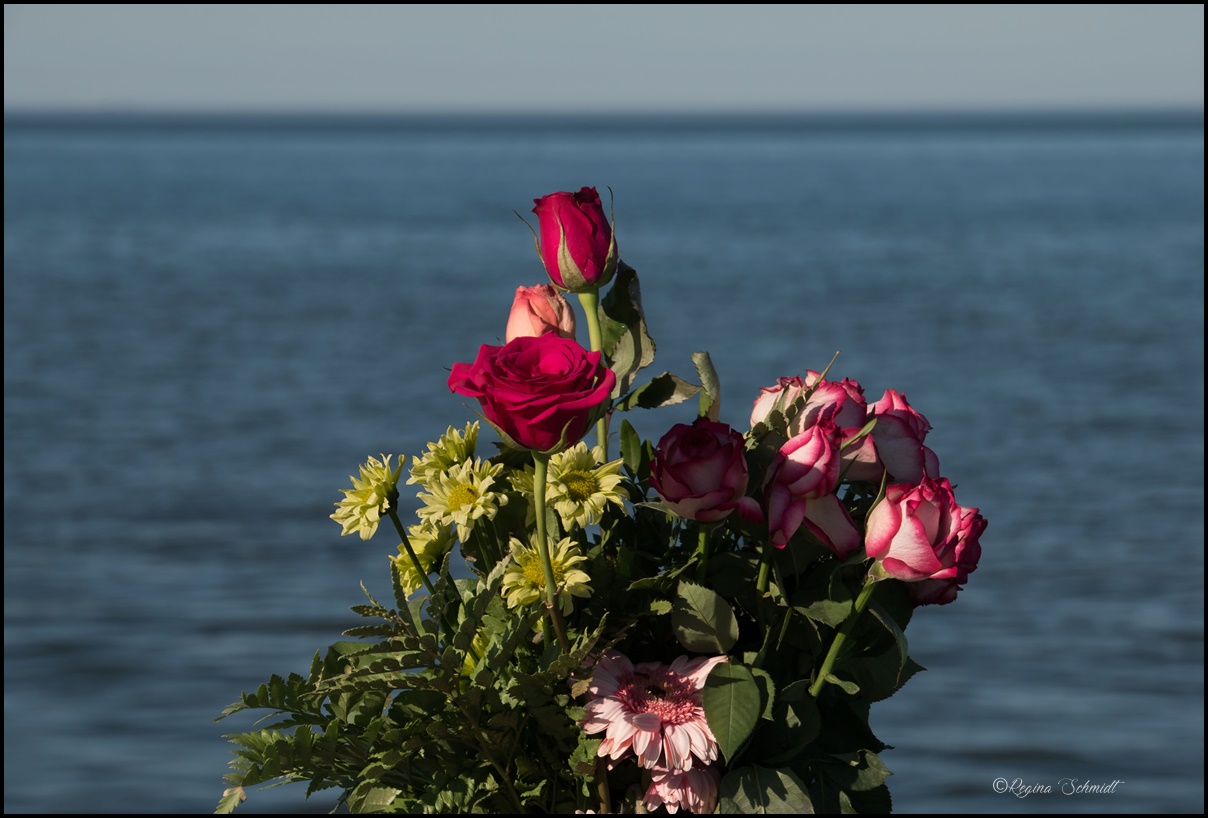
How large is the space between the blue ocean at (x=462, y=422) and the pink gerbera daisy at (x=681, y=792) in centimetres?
110

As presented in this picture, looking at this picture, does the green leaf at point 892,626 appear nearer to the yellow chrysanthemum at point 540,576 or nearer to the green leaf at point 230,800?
the yellow chrysanthemum at point 540,576

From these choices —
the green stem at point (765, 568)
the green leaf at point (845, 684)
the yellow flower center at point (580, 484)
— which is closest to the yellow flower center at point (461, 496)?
the yellow flower center at point (580, 484)

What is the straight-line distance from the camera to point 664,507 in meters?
1.44

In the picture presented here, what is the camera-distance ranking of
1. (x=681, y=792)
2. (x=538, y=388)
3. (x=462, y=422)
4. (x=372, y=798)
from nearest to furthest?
(x=538, y=388) → (x=681, y=792) → (x=372, y=798) → (x=462, y=422)

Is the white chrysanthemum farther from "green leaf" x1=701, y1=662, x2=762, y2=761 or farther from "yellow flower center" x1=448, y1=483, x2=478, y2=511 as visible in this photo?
"green leaf" x1=701, y1=662, x2=762, y2=761

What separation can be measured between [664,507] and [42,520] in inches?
383

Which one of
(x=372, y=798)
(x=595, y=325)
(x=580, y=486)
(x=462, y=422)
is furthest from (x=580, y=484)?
(x=462, y=422)

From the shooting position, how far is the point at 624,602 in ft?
5.16

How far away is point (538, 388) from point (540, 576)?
23cm

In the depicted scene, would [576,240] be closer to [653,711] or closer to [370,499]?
[370,499]

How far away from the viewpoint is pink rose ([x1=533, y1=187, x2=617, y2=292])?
155 cm

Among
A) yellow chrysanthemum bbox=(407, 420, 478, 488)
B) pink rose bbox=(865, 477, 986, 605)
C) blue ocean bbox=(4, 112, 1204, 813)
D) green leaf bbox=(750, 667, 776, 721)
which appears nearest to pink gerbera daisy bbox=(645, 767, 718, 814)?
green leaf bbox=(750, 667, 776, 721)

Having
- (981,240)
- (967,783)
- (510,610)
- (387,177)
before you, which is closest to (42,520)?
(967,783)

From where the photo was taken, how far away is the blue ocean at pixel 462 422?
21.8 ft
